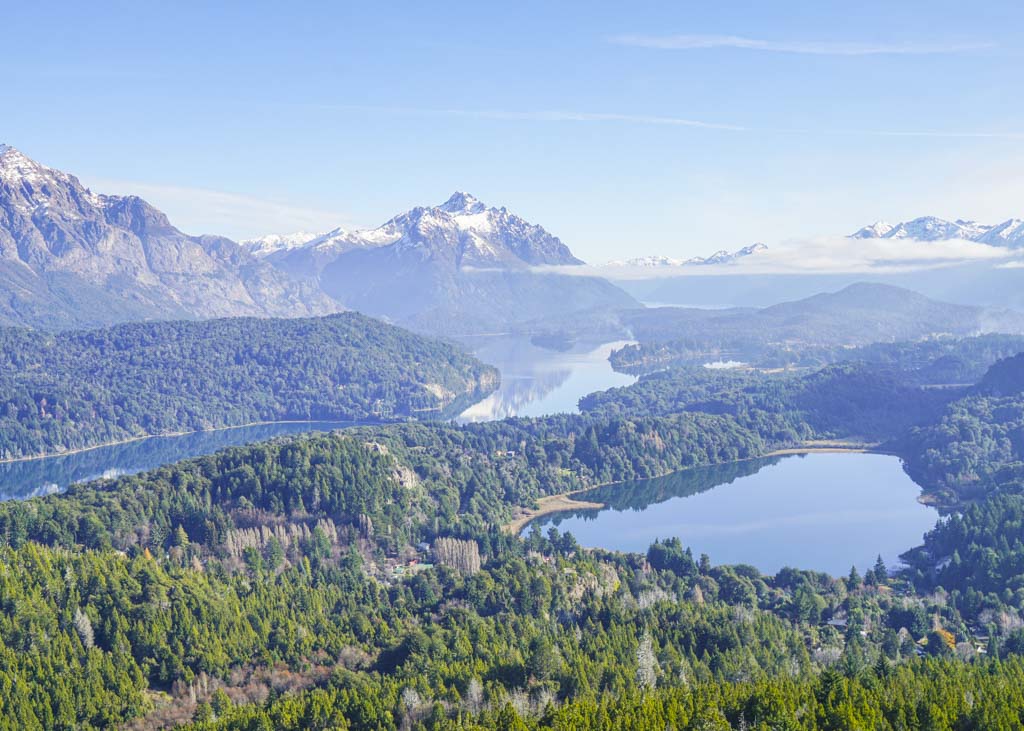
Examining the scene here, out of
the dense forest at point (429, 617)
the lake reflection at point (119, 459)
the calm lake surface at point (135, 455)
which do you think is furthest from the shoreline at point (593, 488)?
the lake reflection at point (119, 459)

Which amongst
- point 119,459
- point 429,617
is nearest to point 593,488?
point 429,617

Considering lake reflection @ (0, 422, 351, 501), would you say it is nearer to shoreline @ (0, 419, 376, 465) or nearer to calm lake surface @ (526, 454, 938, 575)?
shoreline @ (0, 419, 376, 465)

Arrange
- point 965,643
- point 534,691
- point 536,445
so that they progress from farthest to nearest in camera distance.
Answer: point 536,445 < point 965,643 < point 534,691

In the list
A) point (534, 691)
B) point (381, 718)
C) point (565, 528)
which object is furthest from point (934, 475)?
point (381, 718)

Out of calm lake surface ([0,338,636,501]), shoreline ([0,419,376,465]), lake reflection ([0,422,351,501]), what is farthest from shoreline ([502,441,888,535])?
shoreline ([0,419,376,465])

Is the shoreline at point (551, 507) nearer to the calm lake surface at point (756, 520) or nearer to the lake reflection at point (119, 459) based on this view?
the calm lake surface at point (756, 520)

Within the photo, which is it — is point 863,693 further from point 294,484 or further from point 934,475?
point 934,475
